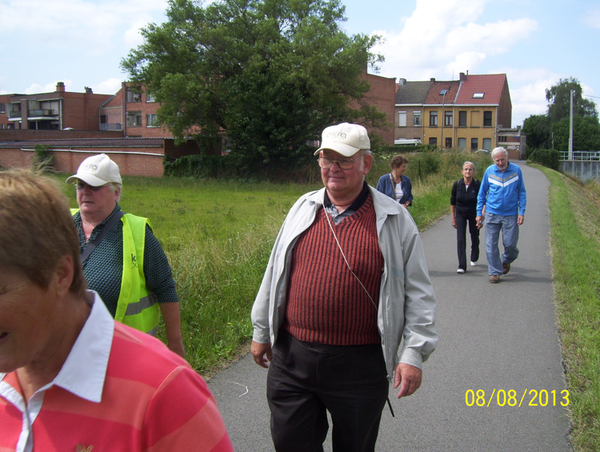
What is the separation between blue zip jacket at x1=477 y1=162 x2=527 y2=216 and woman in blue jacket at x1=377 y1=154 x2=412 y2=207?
3.74 feet

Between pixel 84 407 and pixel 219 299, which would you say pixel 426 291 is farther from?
pixel 219 299

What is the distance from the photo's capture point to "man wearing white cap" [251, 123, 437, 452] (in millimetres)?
2605

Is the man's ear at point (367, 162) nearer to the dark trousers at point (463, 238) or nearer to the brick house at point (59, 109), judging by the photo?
the dark trousers at point (463, 238)

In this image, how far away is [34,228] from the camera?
123cm

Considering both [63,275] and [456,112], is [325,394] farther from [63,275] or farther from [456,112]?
[456,112]

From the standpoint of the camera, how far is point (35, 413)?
4.15ft

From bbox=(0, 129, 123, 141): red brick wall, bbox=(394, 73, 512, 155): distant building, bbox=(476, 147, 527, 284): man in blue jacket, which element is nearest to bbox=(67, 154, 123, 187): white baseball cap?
bbox=(476, 147, 527, 284): man in blue jacket

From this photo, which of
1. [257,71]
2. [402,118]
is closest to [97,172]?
[257,71]

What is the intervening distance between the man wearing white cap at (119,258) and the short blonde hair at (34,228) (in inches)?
60.4

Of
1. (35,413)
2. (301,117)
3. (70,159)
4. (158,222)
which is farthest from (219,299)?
(70,159)

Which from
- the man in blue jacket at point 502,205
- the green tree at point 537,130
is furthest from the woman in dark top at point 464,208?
the green tree at point 537,130

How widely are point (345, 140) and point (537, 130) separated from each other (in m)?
83.9

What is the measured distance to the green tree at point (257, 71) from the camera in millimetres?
30938

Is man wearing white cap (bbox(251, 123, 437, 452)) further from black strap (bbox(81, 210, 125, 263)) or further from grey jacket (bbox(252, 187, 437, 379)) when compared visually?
black strap (bbox(81, 210, 125, 263))
